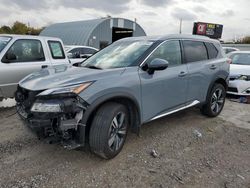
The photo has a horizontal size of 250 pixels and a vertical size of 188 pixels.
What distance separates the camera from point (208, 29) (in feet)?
101

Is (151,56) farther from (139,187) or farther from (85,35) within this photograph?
(85,35)

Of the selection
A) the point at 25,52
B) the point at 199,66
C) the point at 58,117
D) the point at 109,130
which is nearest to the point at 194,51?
the point at 199,66

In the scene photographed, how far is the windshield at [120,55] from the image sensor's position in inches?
157

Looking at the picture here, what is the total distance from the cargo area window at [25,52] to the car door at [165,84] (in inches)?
124

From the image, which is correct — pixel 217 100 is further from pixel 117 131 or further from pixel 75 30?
pixel 75 30

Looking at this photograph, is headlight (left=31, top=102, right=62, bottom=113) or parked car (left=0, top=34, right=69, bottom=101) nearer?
headlight (left=31, top=102, right=62, bottom=113)

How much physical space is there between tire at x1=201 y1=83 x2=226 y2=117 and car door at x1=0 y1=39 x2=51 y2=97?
3755 millimetres

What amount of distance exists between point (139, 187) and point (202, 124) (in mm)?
2676

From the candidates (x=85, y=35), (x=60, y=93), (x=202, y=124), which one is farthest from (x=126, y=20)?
(x=60, y=93)

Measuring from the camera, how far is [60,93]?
304cm

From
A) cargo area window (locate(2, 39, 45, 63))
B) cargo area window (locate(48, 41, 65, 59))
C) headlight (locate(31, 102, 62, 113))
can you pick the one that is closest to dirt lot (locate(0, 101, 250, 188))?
headlight (locate(31, 102, 62, 113))

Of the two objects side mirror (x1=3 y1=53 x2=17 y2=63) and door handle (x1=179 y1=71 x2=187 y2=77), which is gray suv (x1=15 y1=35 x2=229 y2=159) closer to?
door handle (x1=179 y1=71 x2=187 y2=77)

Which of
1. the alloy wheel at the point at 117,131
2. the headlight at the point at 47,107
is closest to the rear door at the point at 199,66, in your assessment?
the alloy wheel at the point at 117,131

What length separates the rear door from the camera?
15.6 ft
